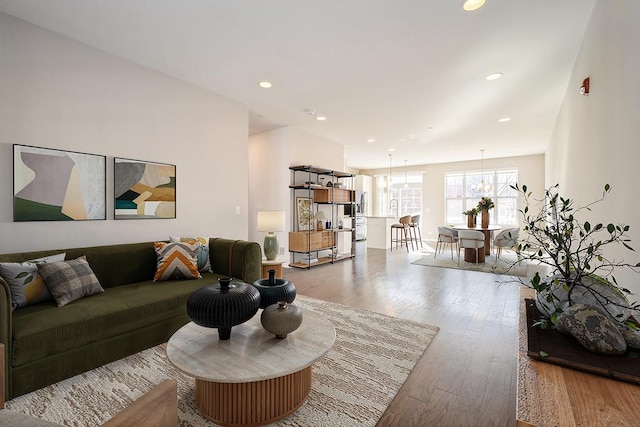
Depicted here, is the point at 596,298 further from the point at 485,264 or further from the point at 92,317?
the point at 485,264

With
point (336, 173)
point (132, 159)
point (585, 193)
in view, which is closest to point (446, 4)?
point (585, 193)

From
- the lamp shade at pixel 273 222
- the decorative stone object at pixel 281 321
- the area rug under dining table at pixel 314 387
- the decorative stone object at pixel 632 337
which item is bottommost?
the area rug under dining table at pixel 314 387

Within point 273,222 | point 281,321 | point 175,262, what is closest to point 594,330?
point 281,321

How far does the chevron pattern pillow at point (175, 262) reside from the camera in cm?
294

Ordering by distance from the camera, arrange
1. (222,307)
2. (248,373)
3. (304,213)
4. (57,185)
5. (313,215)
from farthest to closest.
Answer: (313,215) < (304,213) < (57,185) < (222,307) < (248,373)

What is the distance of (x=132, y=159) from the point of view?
10.7ft

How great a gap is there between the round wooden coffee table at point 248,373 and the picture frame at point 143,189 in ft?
6.69

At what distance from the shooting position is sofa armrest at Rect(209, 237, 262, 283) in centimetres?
317

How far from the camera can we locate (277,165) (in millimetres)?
5941

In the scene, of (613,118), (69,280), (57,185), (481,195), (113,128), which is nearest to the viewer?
(613,118)

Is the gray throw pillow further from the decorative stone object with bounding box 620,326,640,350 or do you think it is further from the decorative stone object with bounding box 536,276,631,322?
the decorative stone object with bounding box 620,326,640,350

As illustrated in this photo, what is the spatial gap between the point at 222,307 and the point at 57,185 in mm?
2282

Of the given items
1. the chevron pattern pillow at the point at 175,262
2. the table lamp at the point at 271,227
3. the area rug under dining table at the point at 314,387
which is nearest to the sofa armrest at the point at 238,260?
the chevron pattern pillow at the point at 175,262

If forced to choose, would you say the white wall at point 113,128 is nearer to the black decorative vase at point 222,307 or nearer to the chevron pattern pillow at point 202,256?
the chevron pattern pillow at point 202,256
